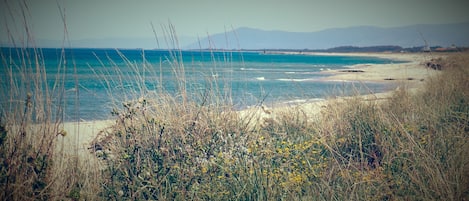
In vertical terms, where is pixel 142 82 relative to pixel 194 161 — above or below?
above

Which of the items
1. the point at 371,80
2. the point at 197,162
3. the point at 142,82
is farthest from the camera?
the point at 371,80

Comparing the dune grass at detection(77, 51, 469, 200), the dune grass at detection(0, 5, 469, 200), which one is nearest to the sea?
the dune grass at detection(0, 5, 469, 200)

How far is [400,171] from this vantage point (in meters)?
3.51

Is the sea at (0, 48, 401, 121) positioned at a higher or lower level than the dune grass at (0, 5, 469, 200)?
higher

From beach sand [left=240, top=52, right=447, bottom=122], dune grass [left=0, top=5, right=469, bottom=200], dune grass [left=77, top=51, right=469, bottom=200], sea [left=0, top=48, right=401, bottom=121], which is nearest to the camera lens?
dune grass [left=0, top=5, right=469, bottom=200]

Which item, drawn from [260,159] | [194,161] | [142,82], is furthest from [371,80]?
[194,161]

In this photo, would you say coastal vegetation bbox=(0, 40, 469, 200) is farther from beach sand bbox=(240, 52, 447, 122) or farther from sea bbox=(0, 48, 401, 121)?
beach sand bbox=(240, 52, 447, 122)

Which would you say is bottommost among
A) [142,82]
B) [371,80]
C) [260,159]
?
[371,80]

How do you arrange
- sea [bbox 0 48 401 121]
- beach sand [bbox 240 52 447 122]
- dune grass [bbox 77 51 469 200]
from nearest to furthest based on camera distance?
dune grass [bbox 77 51 469 200], sea [bbox 0 48 401 121], beach sand [bbox 240 52 447 122]

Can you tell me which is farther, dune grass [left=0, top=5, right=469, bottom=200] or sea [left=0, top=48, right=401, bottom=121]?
sea [left=0, top=48, right=401, bottom=121]

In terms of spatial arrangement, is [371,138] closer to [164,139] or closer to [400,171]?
[400,171]

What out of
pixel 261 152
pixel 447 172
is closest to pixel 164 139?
pixel 261 152

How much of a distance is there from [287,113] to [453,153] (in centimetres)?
241

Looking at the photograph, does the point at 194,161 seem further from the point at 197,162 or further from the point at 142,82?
the point at 142,82
